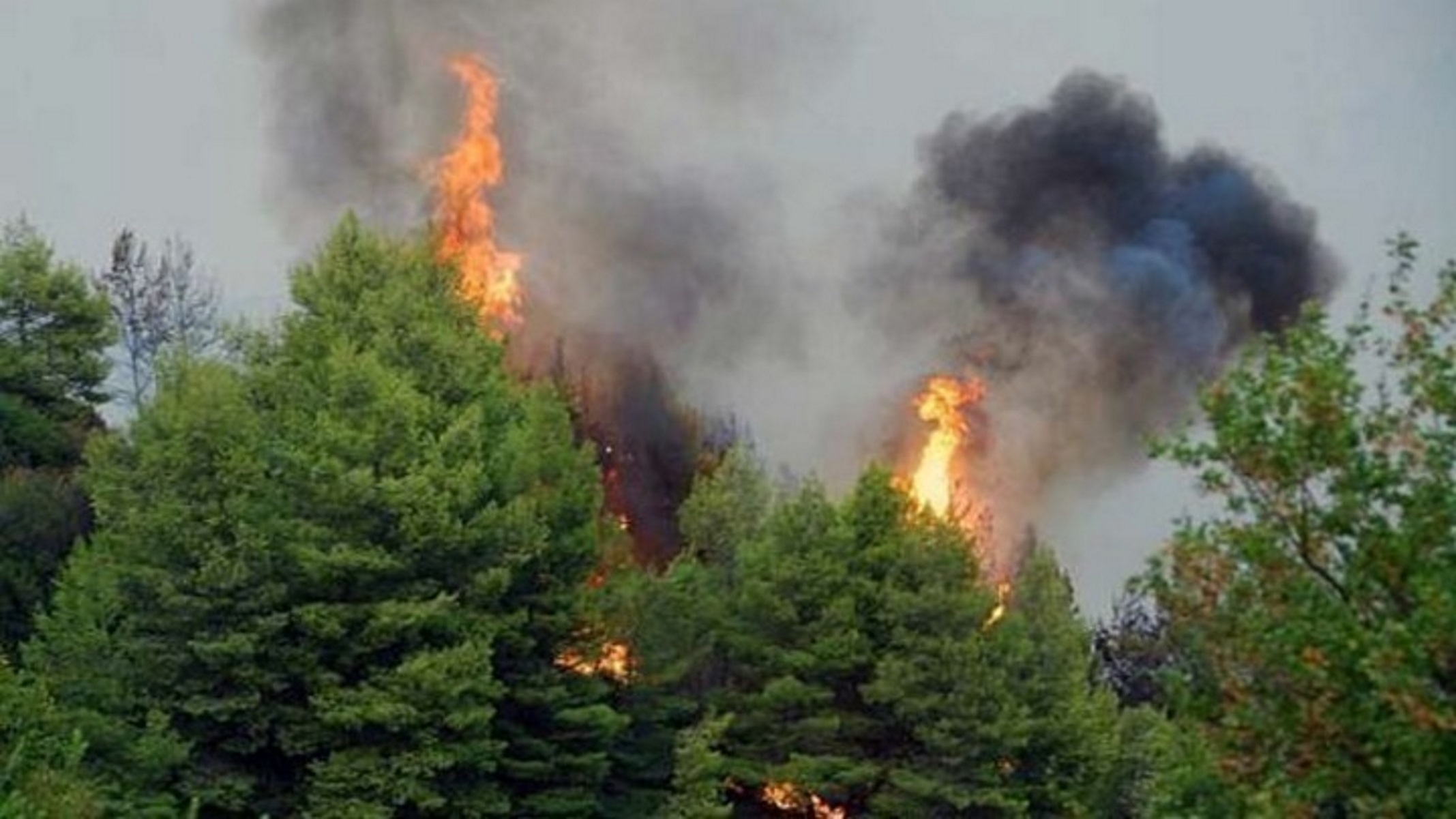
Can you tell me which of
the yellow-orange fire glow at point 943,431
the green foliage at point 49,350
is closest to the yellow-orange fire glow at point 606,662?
the green foliage at point 49,350

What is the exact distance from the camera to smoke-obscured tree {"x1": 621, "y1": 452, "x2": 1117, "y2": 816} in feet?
160

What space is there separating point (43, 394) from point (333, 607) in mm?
19287

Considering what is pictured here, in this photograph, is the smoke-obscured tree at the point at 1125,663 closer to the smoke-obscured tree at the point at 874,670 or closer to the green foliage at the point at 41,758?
the smoke-obscured tree at the point at 874,670

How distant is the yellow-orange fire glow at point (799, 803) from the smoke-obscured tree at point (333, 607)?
180 inches

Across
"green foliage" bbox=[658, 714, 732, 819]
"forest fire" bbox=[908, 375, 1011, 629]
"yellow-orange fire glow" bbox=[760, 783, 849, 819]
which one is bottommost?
"green foliage" bbox=[658, 714, 732, 819]

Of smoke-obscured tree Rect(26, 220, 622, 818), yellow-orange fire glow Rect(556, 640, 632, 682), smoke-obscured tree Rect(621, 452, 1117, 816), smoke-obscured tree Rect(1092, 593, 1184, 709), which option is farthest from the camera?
smoke-obscured tree Rect(1092, 593, 1184, 709)

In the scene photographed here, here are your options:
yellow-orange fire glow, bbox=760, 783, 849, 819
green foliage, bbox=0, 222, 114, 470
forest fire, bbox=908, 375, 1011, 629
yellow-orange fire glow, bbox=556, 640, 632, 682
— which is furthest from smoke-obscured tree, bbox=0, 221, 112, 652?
forest fire, bbox=908, 375, 1011, 629

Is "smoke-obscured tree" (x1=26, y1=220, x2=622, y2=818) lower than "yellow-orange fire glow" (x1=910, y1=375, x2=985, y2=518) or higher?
lower

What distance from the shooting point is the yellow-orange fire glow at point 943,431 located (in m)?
78.4

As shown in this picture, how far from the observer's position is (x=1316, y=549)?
19.2m

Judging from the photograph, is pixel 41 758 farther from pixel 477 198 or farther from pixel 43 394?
pixel 477 198

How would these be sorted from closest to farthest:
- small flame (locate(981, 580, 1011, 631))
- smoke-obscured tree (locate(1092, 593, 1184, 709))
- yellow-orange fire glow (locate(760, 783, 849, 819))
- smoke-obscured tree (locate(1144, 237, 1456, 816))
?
1. smoke-obscured tree (locate(1144, 237, 1456, 816))
2. yellow-orange fire glow (locate(760, 783, 849, 819))
3. small flame (locate(981, 580, 1011, 631))
4. smoke-obscured tree (locate(1092, 593, 1184, 709))

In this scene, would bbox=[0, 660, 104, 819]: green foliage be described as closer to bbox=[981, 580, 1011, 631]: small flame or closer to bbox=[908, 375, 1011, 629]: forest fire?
bbox=[981, 580, 1011, 631]: small flame

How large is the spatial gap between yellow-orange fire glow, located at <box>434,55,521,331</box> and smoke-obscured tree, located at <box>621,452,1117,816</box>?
24203 millimetres
